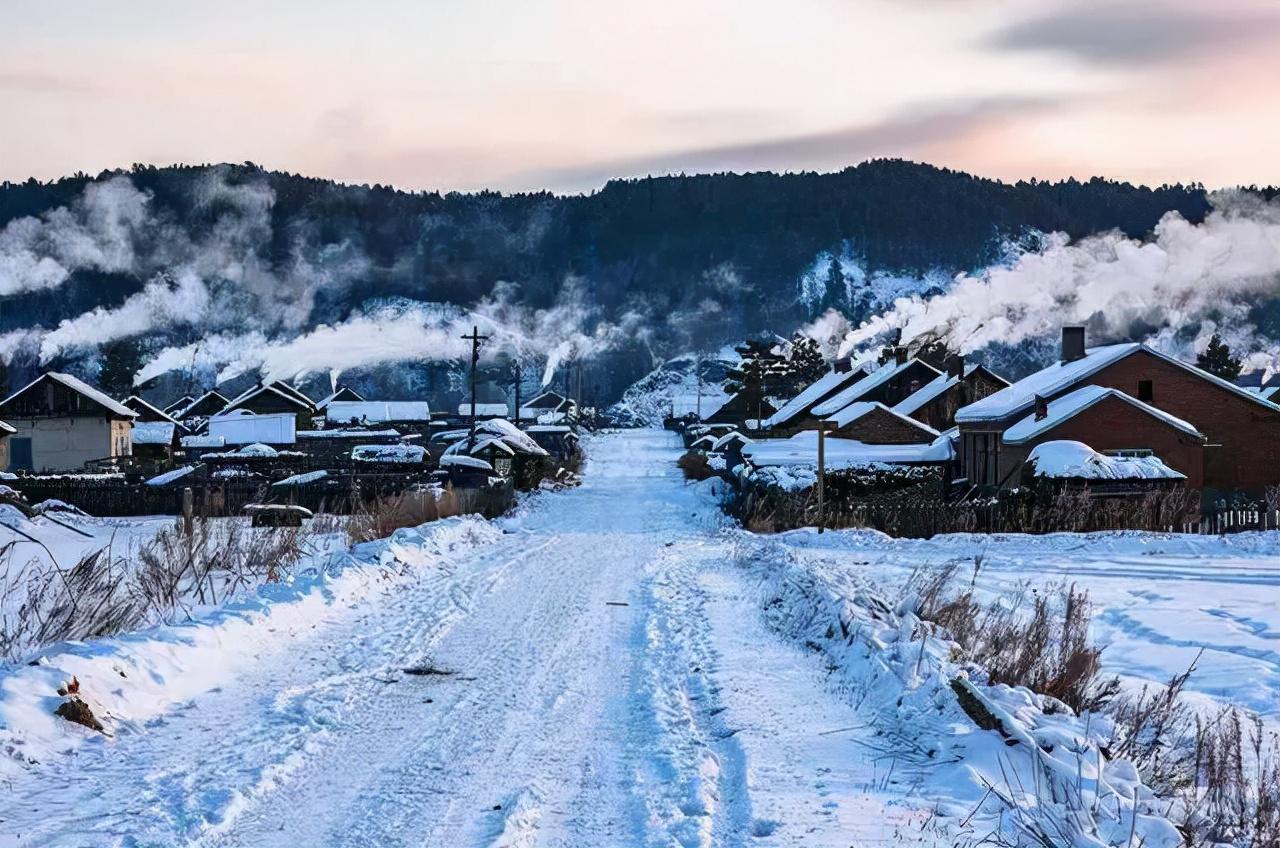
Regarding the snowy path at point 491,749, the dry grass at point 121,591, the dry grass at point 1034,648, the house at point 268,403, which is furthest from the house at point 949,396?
the house at point 268,403

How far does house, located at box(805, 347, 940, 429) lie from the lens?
221 ft

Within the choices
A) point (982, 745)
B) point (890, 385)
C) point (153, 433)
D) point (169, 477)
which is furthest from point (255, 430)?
point (982, 745)

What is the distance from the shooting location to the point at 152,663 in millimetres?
10570

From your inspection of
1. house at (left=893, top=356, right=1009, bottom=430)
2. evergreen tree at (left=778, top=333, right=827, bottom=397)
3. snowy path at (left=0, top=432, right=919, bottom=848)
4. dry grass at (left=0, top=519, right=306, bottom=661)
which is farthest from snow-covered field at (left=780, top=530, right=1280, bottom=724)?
evergreen tree at (left=778, top=333, right=827, bottom=397)

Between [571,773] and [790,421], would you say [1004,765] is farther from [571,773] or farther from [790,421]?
[790,421]

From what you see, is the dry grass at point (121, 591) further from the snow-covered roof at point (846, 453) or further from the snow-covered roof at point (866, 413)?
the snow-covered roof at point (866, 413)

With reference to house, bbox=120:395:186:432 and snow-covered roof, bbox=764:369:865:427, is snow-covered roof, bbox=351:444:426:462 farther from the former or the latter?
house, bbox=120:395:186:432

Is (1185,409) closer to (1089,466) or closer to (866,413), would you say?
(1089,466)

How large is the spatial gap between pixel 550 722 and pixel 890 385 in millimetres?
60111

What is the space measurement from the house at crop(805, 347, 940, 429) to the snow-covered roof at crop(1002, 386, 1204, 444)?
25921 mm

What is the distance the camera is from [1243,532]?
→ 95.2 feet

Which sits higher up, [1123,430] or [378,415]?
[1123,430]

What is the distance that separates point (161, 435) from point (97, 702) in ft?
238

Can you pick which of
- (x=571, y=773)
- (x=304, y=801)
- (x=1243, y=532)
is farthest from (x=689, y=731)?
(x=1243, y=532)
